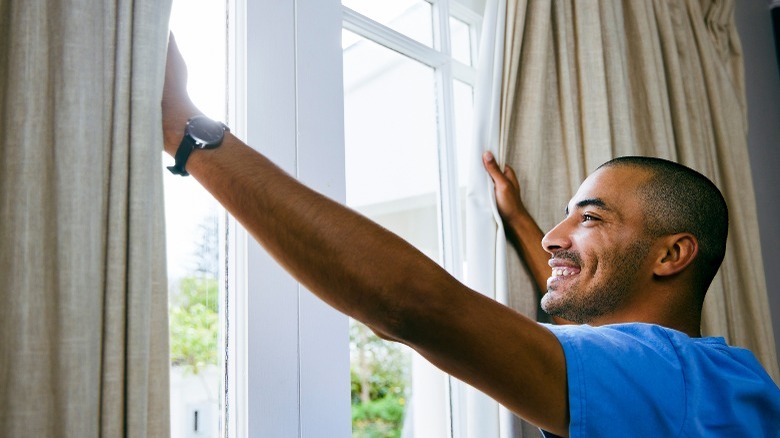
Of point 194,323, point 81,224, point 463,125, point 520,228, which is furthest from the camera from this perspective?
point 463,125

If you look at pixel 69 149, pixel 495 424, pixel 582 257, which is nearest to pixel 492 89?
pixel 582 257

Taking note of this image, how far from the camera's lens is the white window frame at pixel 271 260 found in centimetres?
128

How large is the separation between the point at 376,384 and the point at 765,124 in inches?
87.2

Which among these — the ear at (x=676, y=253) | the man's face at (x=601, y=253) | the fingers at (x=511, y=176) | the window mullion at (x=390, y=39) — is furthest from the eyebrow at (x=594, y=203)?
the window mullion at (x=390, y=39)

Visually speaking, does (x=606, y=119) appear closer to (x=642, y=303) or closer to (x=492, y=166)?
(x=492, y=166)

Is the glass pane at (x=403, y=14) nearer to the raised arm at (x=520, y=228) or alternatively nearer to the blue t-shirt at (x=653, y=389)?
the raised arm at (x=520, y=228)

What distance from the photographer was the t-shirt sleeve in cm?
101

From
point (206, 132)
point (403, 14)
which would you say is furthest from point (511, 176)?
point (206, 132)

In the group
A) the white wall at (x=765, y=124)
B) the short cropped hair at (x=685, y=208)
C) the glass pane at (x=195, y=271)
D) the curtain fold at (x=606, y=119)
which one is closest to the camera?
the glass pane at (x=195, y=271)

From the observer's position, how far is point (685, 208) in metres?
1.37

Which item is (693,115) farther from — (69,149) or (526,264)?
(69,149)

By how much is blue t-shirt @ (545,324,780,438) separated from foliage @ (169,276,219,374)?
1.94ft

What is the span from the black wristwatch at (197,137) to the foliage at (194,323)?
1.10 feet

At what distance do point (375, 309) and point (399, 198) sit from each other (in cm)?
83
